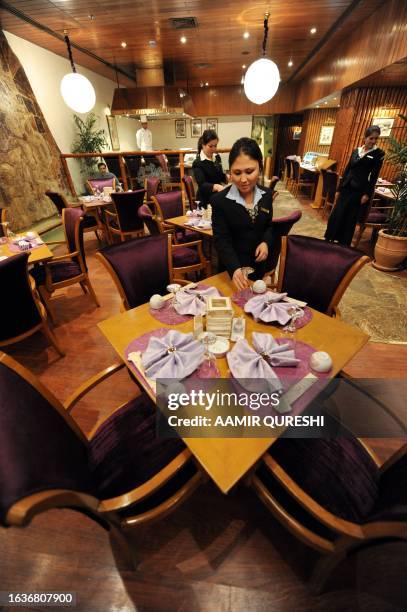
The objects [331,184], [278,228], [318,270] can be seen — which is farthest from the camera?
[331,184]

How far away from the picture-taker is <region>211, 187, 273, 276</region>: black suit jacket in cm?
159

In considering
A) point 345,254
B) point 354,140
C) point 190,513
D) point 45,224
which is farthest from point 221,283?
point 354,140

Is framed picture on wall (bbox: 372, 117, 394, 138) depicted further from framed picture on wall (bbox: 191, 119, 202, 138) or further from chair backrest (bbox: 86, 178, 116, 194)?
framed picture on wall (bbox: 191, 119, 202, 138)

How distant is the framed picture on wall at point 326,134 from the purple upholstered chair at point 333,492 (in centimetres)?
912

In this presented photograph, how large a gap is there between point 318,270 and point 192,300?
775 millimetres

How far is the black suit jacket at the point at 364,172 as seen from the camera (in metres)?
3.29

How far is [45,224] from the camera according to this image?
14.6ft

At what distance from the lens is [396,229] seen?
3307 millimetres

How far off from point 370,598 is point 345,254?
58.6 inches

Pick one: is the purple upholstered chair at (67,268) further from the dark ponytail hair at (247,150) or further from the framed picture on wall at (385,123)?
the framed picture on wall at (385,123)

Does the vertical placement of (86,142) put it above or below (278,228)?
above

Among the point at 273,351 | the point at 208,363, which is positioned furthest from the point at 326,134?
the point at 208,363

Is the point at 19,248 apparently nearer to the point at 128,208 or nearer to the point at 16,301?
the point at 16,301

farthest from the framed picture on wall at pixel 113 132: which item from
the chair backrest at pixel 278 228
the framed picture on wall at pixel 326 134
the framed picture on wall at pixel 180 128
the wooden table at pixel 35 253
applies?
the chair backrest at pixel 278 228
